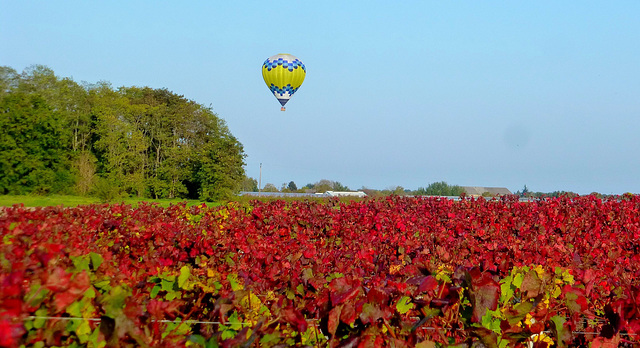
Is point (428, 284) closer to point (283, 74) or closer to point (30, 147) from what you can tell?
point (283, 74)

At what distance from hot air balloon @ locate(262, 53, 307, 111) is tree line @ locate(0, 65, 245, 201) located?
526 inches

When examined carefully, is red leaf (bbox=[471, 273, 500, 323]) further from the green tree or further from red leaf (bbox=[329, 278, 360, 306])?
the green tree

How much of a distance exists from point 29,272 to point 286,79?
100ft

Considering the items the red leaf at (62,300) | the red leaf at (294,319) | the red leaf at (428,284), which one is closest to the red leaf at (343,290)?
the red leaf at (294,319)

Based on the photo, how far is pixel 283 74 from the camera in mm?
31641

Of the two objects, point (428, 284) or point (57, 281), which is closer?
point (57, 281)

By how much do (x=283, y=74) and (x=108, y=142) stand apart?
22598 mm

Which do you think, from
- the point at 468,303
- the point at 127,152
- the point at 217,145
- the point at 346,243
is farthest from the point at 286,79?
the point at 468,303

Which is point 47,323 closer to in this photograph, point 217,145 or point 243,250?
point 243,250

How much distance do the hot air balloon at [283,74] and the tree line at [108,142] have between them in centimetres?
1336

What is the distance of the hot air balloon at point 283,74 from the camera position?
31.7m

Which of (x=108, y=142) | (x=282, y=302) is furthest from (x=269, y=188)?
(x=282, y=302)

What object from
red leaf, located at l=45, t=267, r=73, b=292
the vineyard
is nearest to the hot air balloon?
the vineyard

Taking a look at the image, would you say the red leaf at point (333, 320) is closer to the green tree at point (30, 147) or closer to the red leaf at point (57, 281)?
the red leaf at point (57, 281)
